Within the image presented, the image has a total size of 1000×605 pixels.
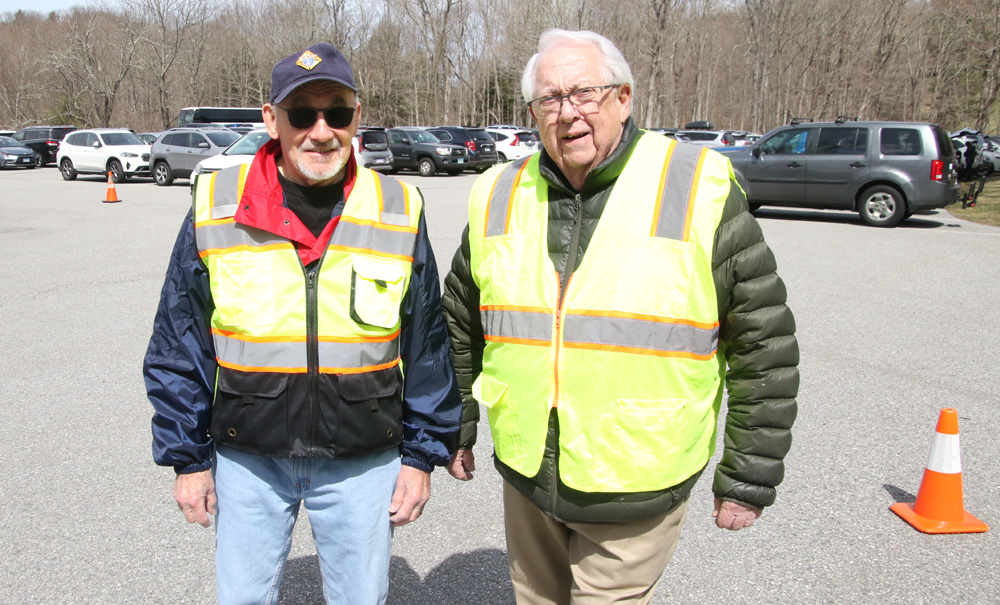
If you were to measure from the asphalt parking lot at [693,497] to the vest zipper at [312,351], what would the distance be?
1.29 m

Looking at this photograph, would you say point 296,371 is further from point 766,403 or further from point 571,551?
point 766,403

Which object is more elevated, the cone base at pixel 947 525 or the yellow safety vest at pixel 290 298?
the yellow safety vest at pixel 290 298

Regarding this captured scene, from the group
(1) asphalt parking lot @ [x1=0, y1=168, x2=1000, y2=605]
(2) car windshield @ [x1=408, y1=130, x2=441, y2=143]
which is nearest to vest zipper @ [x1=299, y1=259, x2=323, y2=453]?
(1) asphalt parking lot @ [x1=0, y1=168, x2=1000, y2=605]

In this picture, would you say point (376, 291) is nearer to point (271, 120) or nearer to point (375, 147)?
point (271, 120)

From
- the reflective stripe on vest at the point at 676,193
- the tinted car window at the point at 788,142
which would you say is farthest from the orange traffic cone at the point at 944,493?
the tinted car window at the point at 788,142

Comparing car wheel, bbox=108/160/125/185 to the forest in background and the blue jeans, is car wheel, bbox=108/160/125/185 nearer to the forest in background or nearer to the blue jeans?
the forest in background

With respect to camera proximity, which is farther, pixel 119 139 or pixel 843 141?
pixel 119 139

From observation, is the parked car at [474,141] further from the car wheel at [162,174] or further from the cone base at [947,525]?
the cone base at [947,525]

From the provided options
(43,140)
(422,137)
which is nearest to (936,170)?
(422,137)

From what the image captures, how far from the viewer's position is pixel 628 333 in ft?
6.29

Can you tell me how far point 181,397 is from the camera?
2020 millimetres

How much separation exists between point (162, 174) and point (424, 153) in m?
8.41

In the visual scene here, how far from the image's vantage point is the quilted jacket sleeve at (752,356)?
6.40 feet

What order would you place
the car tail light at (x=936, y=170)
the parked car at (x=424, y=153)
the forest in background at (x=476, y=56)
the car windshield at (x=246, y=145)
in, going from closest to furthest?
the car tail light at (x=936, y=170) < the car windshield at (x=246, y=145) < the parked car at (x=424, y=153) < the forest in background at (x=476, y=56)
